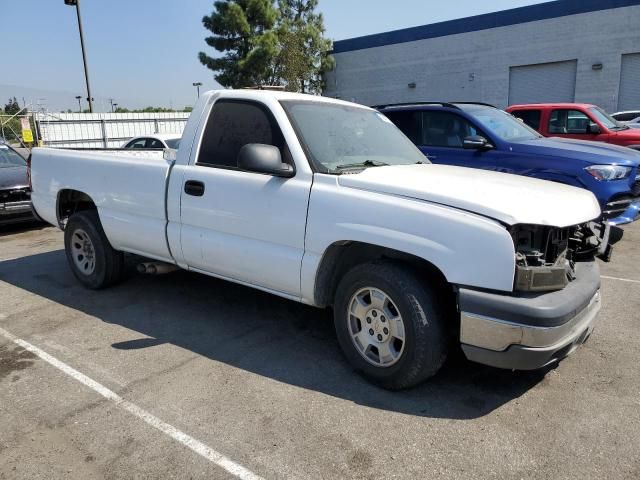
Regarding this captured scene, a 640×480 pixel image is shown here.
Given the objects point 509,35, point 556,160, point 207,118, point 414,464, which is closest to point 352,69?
point 509,35

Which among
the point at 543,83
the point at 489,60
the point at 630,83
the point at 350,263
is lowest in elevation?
the point at 350,263

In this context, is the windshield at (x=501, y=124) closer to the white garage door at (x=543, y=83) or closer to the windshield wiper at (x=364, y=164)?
the windshield wiper at (x=364, y=164)

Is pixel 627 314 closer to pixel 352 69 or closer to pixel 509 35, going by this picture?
pixel 509 35

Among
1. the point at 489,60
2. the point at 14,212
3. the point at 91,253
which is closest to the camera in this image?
the point at 91,253

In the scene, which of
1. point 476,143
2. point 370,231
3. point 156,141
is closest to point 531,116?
point 476,143

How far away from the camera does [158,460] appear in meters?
2.74

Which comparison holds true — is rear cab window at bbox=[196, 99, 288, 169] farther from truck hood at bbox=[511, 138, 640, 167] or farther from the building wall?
the building wall

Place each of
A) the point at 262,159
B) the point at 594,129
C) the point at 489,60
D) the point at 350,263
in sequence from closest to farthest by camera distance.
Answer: the point at 262,159, the point at 350,263, the point at 594,129, the point at 489,60

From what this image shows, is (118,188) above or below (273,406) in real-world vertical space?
above

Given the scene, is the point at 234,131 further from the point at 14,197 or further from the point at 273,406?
the point at 14,197

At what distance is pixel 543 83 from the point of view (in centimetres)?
2795

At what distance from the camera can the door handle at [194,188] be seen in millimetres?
4207

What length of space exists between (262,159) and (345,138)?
2.72 feet

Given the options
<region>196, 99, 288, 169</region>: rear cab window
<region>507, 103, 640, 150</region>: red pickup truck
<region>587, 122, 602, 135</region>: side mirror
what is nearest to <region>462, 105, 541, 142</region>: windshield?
<region>507, 103, 640, 150</region>: red pickup truck
